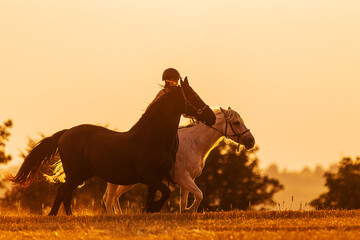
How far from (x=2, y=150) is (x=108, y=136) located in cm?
2447

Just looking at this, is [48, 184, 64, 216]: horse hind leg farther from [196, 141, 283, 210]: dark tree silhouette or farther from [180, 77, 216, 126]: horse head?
[196, 141, 283, 210]: dark tree silhouette

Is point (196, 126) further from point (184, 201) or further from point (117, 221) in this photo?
point (117, 221)

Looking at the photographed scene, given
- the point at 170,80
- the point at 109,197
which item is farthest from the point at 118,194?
the point at 170,80

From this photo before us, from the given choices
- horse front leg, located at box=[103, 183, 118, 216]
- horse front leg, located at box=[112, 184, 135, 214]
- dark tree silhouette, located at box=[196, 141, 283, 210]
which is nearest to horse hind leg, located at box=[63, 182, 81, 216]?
horse front leg, located at box=[103, 183, 118, 216]

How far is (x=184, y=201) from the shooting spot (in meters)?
16.6

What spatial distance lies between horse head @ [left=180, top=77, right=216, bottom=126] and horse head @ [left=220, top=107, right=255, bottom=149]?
1.53m

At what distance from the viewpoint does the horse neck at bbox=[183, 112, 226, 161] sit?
677 inches

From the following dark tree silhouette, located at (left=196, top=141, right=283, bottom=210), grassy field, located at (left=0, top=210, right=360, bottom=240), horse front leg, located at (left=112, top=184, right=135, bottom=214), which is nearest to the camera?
grassy field, located at (left=0, top=210, right=360, bottom=240)

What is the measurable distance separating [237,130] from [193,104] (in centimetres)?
203

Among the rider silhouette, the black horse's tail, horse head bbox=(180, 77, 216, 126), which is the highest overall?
the rider silhouette

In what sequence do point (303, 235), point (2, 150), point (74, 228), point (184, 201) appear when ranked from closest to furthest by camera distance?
1. point (303, 235)
2. point (74, 228)
3. point (184, 201)
4. point (2, 150)

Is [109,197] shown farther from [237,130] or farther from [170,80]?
[237,130]

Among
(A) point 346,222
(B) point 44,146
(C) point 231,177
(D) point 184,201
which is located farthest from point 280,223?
(C) point 231,177

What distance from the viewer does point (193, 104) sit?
51.4 feet
